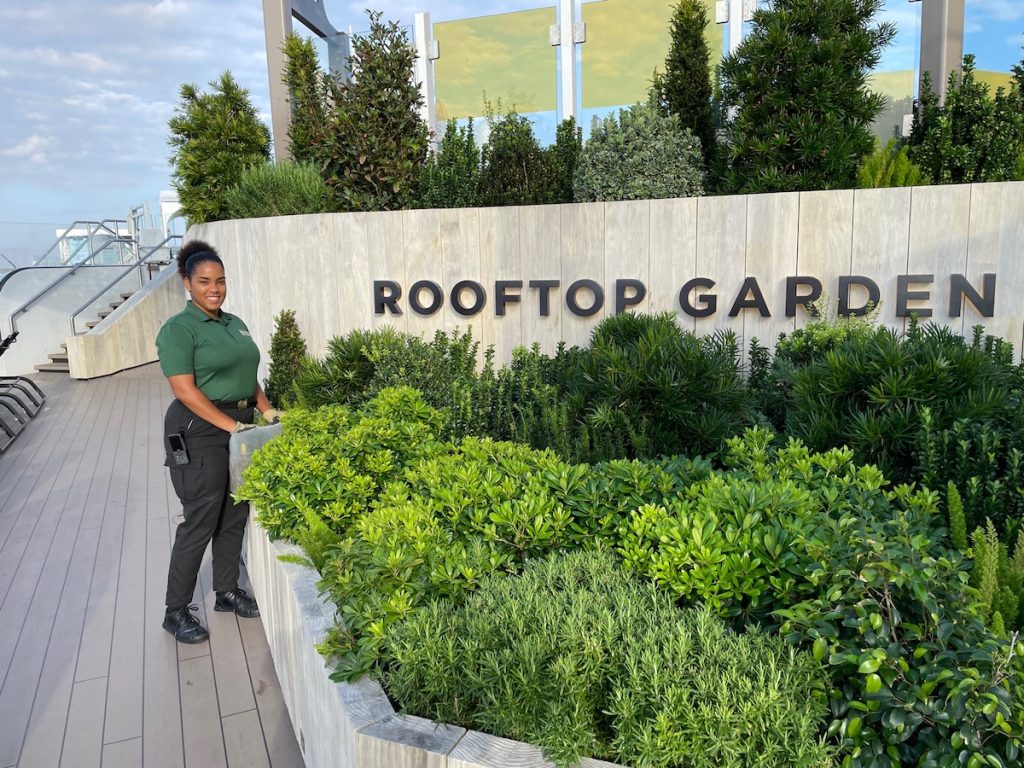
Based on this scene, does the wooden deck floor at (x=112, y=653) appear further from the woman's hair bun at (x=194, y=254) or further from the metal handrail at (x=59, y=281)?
the metal handrail at (x=59, y=281)

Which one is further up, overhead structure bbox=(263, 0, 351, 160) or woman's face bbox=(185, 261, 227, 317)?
overhead structure bbox=(263, 0, 351, 160)

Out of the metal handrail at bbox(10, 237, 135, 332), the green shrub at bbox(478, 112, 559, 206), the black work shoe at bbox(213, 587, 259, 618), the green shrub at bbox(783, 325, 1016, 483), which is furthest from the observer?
the metal handrail at bbox(10, 237, 135, 332)

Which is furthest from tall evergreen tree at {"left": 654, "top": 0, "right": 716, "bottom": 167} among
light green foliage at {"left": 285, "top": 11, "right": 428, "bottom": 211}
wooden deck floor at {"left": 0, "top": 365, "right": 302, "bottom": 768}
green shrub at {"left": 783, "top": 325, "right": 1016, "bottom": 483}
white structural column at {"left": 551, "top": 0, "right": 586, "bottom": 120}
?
wooden deck floor at {"left": 0, "top": 365, "right": 302, "bottom": 768}

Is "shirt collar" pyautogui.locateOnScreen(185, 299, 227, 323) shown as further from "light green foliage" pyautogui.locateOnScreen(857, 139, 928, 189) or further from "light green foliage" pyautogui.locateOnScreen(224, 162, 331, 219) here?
"light green foliage" pyautogui.locateOnScreen(857, 139, 928, 189)

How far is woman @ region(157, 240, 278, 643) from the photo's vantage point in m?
3.56

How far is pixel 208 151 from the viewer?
9.04 metres

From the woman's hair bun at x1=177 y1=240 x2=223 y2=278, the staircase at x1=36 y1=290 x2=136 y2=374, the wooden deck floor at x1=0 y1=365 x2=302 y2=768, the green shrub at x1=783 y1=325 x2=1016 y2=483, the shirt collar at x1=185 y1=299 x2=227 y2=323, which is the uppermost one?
the woman's hair bun at x1=177 y1=240 x2=223 y2=278

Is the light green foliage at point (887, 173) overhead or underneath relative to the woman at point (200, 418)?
overhead

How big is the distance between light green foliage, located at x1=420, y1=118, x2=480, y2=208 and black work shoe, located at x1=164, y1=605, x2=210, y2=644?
392 centimetres

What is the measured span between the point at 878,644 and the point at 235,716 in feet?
8.92

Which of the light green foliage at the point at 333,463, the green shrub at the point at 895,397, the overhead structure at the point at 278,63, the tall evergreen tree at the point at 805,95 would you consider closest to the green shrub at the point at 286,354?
the light green foliage at the point at 333,463

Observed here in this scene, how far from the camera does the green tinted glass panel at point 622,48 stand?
10195 mm

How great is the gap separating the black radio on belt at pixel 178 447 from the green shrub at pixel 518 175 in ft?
10.7

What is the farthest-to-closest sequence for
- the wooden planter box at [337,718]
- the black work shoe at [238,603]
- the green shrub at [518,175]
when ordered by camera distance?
the green shrub at [518,175], the black work shoe at [238,603], the wooden planter box at [337,718]
